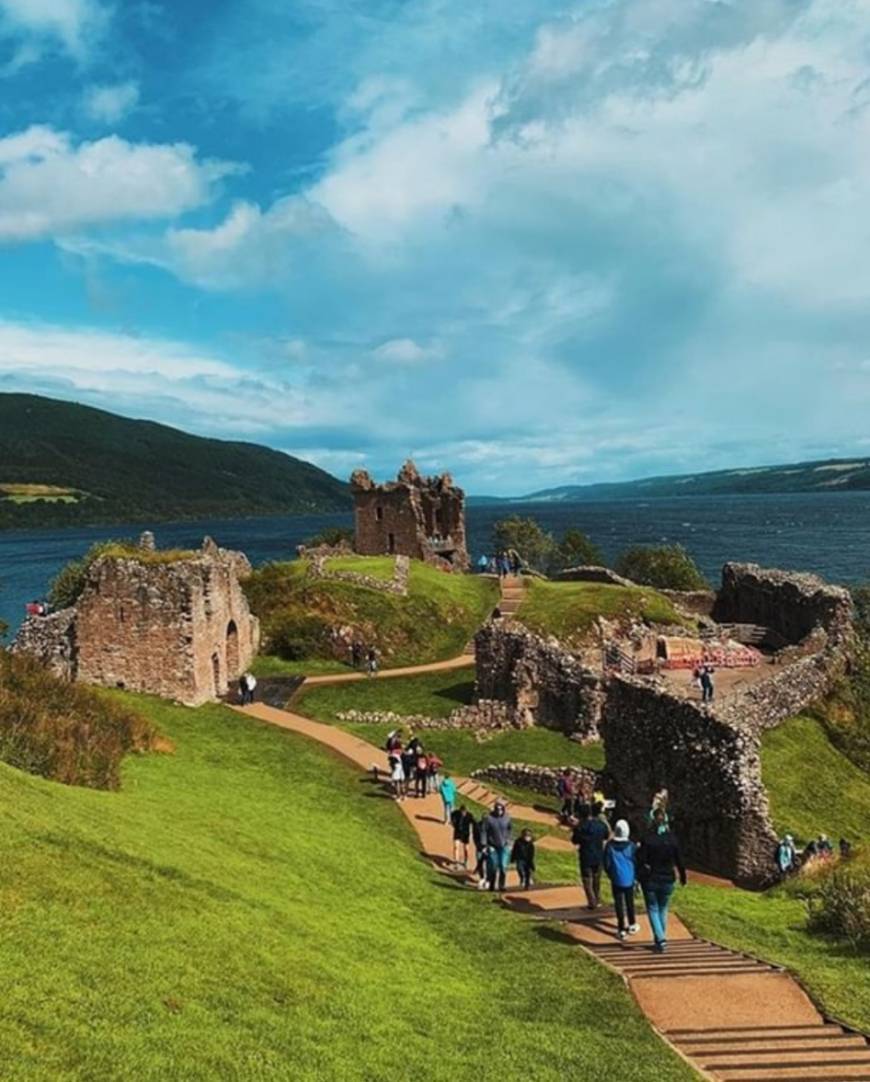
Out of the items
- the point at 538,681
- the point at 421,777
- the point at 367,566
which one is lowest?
the point at 421,777

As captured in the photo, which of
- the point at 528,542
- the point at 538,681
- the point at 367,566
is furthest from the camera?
the point at 528,542

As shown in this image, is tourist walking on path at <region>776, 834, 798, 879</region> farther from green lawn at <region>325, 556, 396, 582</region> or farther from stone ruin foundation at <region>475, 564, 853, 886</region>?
green lawn at <region>325, 556, 396, 582</region>

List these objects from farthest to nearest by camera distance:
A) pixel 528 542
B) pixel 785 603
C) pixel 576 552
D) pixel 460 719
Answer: pixel 528 542 → pixel 576 552 → pixel 785 603 → pixel 460 719

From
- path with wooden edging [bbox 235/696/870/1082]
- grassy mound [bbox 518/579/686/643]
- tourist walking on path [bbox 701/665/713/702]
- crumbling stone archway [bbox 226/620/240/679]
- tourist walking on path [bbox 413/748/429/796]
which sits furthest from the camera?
grassy mound [bbox 518/579/686/643]

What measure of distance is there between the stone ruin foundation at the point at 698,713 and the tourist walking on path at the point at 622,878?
9.64 m

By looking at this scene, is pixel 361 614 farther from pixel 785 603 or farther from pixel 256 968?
pixel 256 968

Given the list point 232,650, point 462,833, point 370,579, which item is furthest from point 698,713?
point 370,579

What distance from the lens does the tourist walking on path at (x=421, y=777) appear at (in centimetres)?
2827

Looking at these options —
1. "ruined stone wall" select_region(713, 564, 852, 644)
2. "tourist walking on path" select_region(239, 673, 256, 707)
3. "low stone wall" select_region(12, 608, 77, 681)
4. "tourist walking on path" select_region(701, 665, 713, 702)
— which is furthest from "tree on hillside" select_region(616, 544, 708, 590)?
"low stone wall" select_region(12, 608, 77, 681)

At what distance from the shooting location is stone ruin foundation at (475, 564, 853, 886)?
79.4 feet

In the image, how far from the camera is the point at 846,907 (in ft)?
51.9

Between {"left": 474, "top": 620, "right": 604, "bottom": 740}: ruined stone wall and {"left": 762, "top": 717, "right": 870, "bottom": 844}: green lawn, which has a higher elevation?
{"left": 474, "top": 620, "right": 604, "bottom": 740}: ruined stone wall

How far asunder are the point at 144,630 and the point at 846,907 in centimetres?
2764

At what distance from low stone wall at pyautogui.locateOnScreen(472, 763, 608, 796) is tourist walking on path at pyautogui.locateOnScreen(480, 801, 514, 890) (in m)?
10.9
